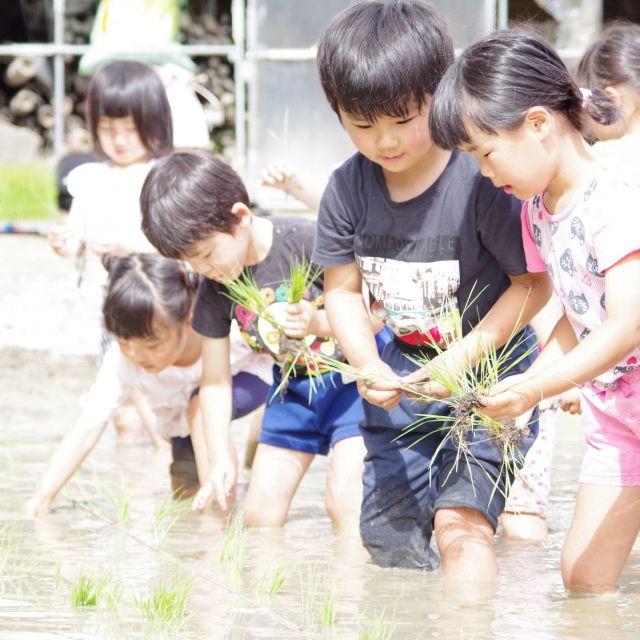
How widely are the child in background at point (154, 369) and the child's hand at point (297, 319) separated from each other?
73 cm

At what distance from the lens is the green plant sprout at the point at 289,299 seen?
3443 millimetres

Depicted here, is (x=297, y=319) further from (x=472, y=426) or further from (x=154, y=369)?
(x=154, y=369)

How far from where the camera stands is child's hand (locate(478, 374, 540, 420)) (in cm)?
270

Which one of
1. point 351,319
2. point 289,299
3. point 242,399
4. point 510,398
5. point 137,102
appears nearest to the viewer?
point 510,398

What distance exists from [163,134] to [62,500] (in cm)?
168

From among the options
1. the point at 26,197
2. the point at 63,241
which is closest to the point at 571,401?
the point at 63,241

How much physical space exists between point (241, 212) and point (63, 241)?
4.17ft

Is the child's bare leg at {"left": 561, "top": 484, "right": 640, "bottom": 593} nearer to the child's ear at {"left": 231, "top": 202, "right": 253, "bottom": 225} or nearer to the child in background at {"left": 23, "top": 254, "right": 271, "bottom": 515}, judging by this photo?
the child's ear at {"left": 231, "top": 202, "right": 253, "bottom": 225}

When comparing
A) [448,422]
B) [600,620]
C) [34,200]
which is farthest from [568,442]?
[34,200]

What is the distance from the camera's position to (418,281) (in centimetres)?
310

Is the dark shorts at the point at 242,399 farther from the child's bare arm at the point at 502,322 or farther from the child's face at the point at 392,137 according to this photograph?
the child's face at the point at 392,137

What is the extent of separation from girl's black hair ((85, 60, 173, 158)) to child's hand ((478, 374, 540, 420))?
270 cm

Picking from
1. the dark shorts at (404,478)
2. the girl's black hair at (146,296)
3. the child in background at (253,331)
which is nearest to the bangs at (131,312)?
the girl's black hair at (146,296)

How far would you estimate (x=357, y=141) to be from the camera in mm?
2986
